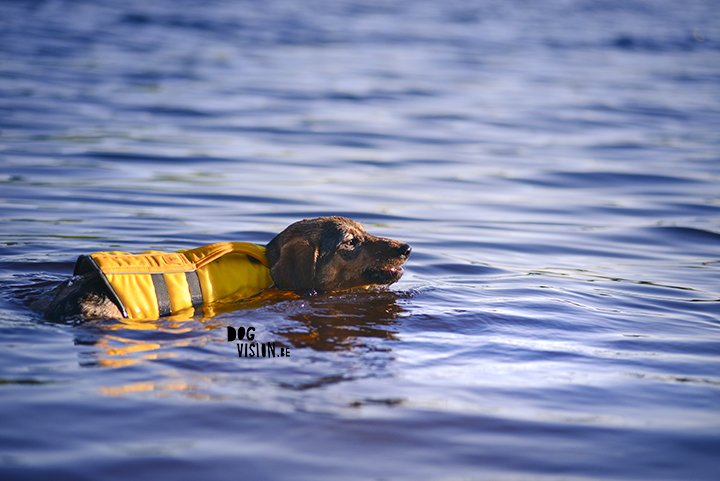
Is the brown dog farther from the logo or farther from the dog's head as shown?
the logo

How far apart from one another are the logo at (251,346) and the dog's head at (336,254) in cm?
103

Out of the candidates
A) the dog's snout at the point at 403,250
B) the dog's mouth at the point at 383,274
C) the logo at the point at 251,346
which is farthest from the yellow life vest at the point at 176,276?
the dog's snout at the point at 403,250

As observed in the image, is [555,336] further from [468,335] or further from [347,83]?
[347,83]

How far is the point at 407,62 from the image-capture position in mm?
28703

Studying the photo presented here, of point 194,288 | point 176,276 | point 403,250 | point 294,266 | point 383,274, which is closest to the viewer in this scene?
point 176,276

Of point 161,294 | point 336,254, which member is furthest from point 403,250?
point 161,294

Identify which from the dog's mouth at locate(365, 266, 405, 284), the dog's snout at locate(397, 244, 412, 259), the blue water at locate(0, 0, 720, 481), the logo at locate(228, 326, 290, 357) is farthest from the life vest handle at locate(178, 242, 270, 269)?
the dog's snout at locate(397, 244, 412, 259)

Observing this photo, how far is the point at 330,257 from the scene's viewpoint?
7023 mm

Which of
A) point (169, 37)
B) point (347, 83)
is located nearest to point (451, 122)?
point (347, 83)

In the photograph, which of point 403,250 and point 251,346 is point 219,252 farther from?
point 403,250

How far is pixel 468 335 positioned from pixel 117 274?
10.1 feet

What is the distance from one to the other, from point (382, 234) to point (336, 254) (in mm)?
3066

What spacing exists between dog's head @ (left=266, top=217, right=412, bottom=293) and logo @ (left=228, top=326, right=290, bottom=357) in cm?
103

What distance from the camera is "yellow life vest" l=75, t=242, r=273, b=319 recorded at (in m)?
5.80
